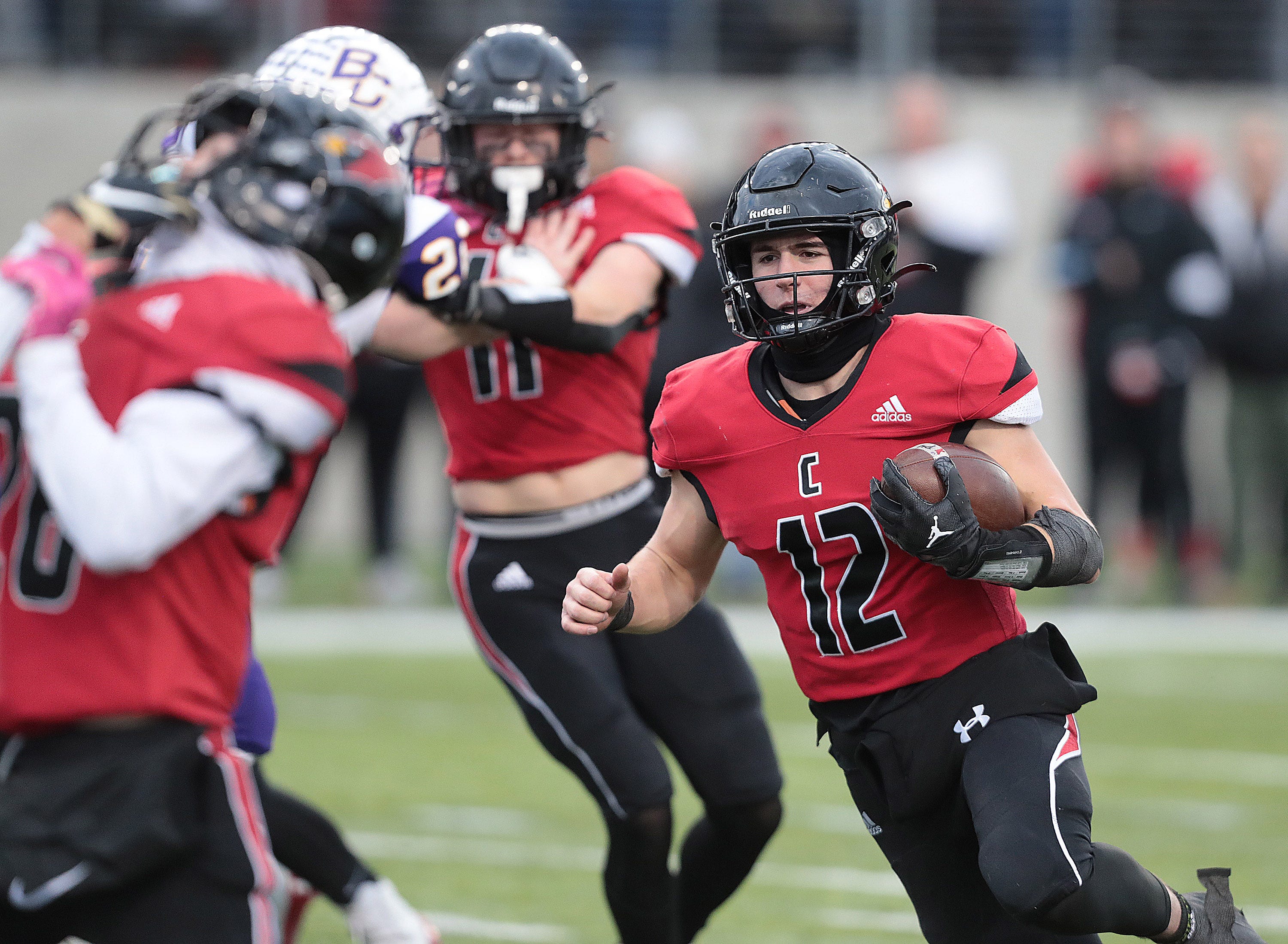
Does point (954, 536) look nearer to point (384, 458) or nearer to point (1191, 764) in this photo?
point (1191, 764)

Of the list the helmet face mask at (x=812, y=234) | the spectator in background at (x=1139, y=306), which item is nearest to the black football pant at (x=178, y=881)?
the helmet face mask at (x=812, y=234)

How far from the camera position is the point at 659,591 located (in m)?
3.64

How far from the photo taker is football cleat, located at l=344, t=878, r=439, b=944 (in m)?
3.89

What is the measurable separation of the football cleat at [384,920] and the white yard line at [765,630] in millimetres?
5455

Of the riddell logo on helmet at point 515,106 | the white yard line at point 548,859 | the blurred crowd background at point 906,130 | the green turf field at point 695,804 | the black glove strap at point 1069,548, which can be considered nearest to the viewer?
the black glove strap at point 1069,548

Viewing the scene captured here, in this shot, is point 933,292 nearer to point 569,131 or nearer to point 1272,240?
point 1272,240

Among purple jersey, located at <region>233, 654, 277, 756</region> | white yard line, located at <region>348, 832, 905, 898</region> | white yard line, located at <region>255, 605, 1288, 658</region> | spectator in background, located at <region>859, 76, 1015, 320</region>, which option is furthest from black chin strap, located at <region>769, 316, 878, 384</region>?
spectator in background, located at <region>859, 76, 1015, 320</region>

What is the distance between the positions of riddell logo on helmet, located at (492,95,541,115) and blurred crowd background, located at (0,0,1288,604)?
21.3ft

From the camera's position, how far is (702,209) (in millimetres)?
11016

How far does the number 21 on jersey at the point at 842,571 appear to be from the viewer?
338 centimetres

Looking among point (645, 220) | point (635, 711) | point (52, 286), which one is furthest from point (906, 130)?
point (52, 286)

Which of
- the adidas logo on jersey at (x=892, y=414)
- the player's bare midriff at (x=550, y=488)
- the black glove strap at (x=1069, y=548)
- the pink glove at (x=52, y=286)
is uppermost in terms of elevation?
the pink glove at (x=52, y=286)

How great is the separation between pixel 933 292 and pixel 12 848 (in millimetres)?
8051

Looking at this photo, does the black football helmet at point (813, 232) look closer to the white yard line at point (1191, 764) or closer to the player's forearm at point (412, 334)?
the player's forearm at point (412, 334)
